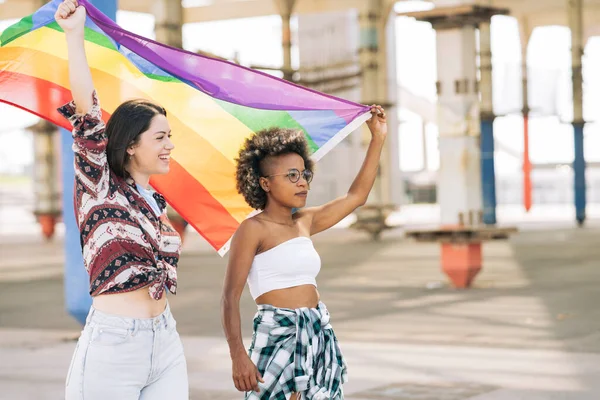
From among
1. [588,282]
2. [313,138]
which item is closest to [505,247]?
[588,282]

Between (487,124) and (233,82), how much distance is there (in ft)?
101

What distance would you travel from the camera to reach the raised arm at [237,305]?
170 inches

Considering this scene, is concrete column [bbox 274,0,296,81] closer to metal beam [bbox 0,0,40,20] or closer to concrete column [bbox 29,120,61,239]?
concrete column [bbox 29,120,61,239]

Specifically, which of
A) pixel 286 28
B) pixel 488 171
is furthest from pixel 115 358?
pixel 488 171

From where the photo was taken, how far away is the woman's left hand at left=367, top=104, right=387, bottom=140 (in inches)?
201

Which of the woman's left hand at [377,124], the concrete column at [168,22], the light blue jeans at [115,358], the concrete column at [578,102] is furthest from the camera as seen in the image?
the concrete column at [578,102]

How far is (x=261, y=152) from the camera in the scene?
4531mm

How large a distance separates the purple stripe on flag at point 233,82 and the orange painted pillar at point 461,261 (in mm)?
10121

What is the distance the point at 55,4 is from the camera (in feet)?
16.7

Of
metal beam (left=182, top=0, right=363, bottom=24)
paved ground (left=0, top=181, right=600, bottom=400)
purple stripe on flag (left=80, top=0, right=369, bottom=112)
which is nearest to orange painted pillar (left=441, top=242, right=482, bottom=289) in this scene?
paved ground (left=0, top=181, right=600, bottom=400)

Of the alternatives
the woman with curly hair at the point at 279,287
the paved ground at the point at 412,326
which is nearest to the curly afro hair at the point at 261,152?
the woman with curly hair at the point at 279,287

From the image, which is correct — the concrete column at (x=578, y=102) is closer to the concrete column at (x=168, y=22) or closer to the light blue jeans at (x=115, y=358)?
the concrete column at (x=168, y=22)

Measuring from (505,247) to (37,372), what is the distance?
668 inches

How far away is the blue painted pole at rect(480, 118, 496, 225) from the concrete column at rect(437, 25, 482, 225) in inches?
733
